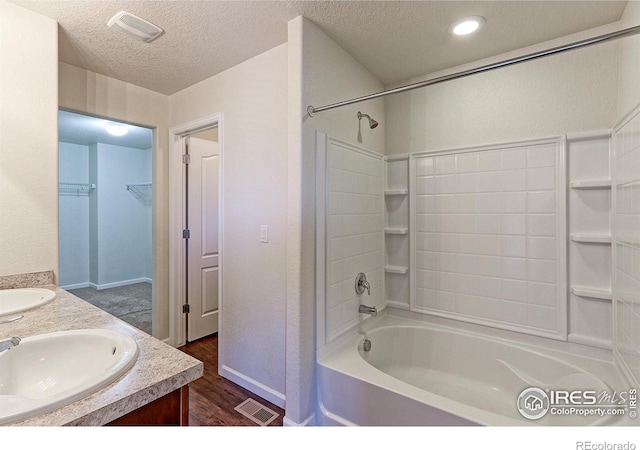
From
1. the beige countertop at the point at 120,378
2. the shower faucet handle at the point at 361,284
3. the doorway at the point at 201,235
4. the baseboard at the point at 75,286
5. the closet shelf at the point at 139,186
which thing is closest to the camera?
the beige countertop at the point at 120,378

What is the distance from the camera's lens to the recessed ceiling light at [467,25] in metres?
1.70

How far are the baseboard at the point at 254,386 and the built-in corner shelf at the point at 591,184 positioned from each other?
2.22m

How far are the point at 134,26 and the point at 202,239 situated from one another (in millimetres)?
1804

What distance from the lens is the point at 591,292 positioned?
5.68 ft

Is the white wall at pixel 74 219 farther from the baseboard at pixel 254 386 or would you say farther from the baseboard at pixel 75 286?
the baseboard at pixel 254 386

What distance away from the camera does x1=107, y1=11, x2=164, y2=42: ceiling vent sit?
1.67 m

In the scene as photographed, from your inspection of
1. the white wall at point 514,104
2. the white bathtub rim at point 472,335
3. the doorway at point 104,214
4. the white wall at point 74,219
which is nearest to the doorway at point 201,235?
the white bathtub rim at point 472,335

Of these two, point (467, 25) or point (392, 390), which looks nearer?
point (392, 390)

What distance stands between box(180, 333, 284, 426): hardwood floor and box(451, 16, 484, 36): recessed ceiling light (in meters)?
2.57

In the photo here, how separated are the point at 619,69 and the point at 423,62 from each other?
1087 millimetres

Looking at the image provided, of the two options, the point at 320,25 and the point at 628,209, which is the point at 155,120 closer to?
the point at 320,25

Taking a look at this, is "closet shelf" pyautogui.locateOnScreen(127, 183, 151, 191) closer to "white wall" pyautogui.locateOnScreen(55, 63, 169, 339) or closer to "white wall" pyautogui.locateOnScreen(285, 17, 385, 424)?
"white wall" pyautogui.locateOnScreen(55, 63, 169, 339)

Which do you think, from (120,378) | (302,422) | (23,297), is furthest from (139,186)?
(120,378)

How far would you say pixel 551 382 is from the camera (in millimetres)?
1761
